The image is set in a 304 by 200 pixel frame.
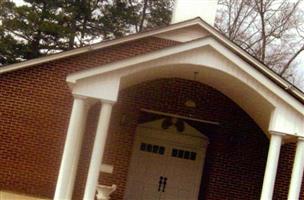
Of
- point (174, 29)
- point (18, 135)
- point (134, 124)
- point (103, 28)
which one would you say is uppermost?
point (103, 28)

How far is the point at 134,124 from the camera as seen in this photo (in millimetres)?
14188

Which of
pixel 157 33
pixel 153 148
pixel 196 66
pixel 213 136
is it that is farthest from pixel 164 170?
pixel 196 66

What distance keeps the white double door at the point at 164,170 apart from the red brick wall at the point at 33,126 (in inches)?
100

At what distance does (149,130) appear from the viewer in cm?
1470

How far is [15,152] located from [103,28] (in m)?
18.9

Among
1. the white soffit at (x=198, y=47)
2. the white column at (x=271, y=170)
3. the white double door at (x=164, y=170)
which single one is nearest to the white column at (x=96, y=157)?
the white soffit at (x=198, y=47)

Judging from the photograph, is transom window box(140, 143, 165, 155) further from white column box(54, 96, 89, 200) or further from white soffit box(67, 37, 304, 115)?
white soffit box(67, 37, 304, 115)

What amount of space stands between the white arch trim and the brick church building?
65 cm

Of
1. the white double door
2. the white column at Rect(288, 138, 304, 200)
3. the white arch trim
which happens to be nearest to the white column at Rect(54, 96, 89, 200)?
the white arch trim

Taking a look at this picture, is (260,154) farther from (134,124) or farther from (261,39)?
(261,39)

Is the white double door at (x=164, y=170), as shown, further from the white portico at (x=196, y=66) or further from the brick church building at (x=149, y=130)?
the white portico at (x=196, y=66)

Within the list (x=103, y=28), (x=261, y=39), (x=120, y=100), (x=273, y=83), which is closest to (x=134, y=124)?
(x=120, y=100)

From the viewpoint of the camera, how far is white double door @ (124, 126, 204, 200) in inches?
576

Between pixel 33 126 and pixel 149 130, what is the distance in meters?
3.46
